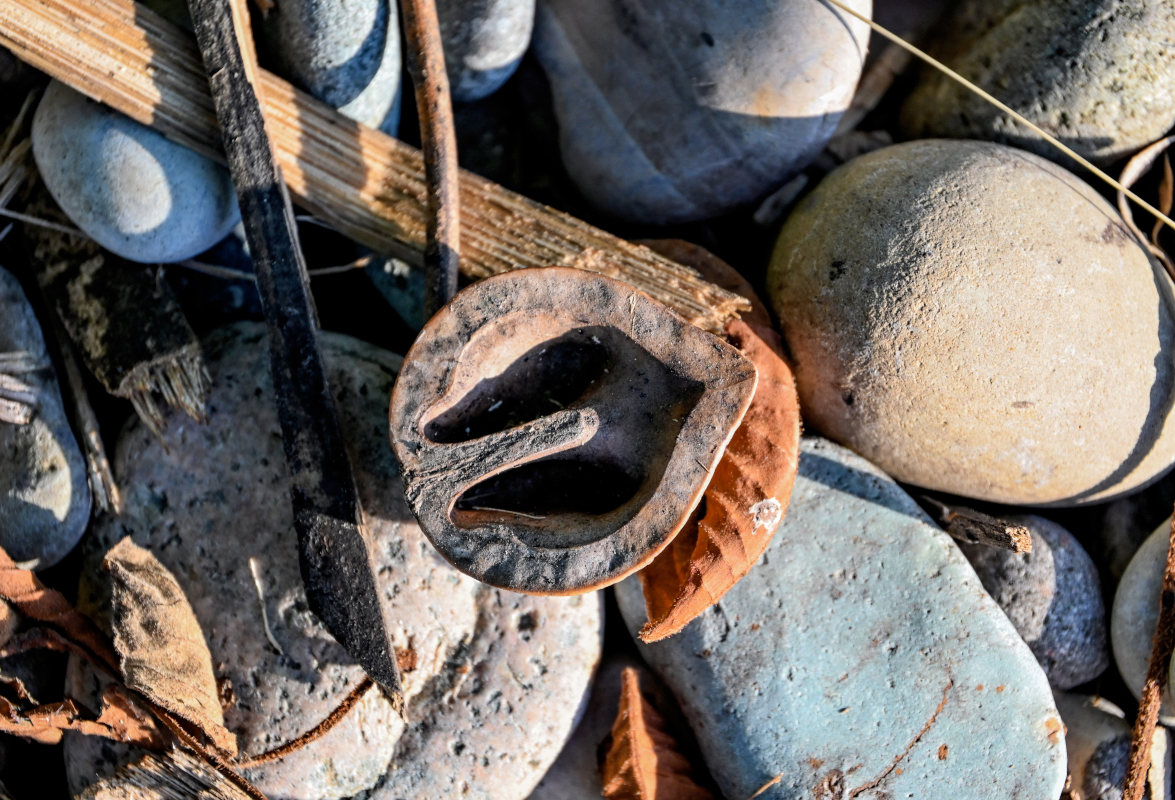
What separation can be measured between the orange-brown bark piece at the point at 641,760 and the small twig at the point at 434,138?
1.00 metres

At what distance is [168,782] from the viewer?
1893 mm

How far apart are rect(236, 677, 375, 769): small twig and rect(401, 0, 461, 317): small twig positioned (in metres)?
0.85

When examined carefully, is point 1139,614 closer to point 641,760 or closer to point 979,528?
point 979,528

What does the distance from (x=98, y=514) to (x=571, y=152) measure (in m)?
1.48

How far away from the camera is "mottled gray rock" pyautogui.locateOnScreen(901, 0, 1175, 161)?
1956 millimetres

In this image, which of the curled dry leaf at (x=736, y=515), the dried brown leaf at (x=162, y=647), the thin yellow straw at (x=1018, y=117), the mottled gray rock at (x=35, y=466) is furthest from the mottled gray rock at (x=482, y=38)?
the dried brown leaf at (x=162, y=647)

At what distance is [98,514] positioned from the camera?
202cm

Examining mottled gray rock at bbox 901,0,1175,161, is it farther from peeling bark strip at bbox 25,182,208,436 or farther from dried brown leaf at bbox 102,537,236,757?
dried brown leaf at bbox 102,537,236,757

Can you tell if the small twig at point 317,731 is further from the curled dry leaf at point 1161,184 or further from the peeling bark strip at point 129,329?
the curled dry leaf at point 1161,184

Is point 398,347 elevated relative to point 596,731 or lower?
elevated

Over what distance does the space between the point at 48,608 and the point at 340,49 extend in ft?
4.63

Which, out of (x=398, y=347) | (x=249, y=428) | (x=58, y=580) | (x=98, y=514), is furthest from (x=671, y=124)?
(x=58, y=580)

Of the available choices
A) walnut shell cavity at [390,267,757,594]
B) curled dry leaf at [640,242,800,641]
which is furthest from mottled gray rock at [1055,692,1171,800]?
walnut shell cavity at [390,267,757,594]

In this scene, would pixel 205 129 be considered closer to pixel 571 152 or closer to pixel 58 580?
pixel 571 152
